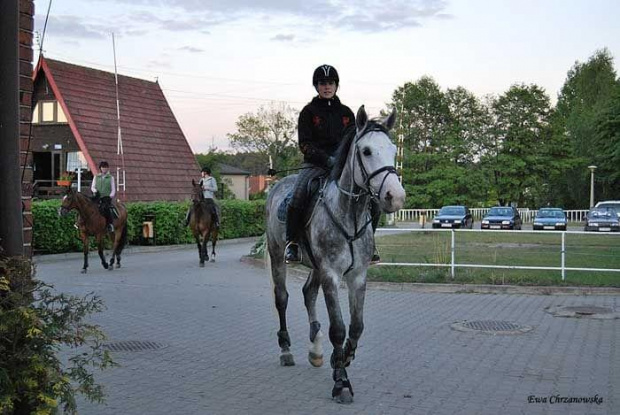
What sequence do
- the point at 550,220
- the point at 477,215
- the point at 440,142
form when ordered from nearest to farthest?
the point at 550,220 < the point at 477,215 < the point at 440,142

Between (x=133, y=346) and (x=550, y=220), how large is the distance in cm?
4011

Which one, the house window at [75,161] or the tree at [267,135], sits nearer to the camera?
the house window at [75,161]

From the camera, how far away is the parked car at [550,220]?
43.8 m

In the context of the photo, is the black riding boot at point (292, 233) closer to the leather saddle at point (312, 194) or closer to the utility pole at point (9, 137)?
the leather saddle at point (312, 194)

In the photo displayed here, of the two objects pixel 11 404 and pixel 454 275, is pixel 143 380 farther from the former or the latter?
pixel 454 275

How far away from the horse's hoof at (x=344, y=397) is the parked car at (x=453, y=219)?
37988 mm

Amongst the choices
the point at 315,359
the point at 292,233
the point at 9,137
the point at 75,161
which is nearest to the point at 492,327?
the point at 315,359

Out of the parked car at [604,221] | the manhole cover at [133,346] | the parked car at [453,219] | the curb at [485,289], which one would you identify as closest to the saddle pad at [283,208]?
the manhole cover at [133,346]

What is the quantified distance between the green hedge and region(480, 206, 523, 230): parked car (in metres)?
17.4

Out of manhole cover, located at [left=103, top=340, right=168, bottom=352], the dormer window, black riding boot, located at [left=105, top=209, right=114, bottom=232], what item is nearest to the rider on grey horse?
manhole cover, located at [left=103, top=340, right=168, bottom=352]

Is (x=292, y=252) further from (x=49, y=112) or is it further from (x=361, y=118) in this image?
(x=49, y=112)

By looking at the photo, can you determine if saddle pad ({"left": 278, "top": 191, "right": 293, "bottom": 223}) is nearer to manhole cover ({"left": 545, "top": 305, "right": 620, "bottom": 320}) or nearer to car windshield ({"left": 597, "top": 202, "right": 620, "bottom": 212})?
manhole cover ({"left": 545, "top": 305, "right": 620, "bottom": 320})

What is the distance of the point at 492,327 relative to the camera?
10.1 m

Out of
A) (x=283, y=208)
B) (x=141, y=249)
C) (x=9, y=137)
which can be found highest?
(x=9, y=137)
